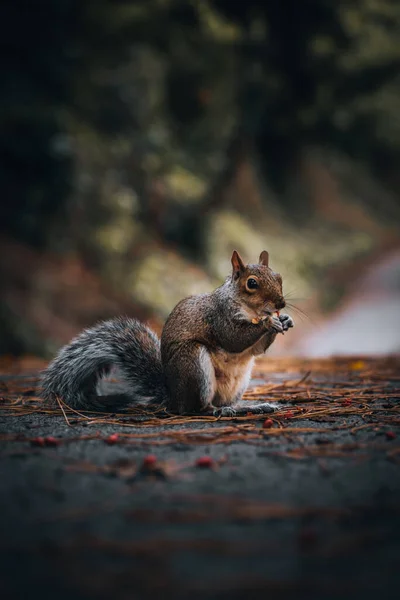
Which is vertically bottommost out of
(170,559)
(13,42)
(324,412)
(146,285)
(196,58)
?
(170,559)

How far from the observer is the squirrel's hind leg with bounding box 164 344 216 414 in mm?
2484

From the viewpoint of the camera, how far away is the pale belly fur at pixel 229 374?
8.50 feet

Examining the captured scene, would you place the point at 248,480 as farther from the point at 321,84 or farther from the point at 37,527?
the point at 321,84

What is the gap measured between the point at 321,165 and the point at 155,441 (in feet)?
46.5

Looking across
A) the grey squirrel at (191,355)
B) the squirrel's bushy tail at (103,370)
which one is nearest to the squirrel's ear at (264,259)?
the grey squirrel at (191,355)

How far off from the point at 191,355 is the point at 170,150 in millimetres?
6472

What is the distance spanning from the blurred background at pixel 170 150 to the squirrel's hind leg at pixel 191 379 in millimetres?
2450

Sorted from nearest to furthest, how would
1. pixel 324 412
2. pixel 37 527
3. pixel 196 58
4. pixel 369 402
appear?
pixel 37 527 → pixel 324 412 → pixel 369 402 → pixel 196 58

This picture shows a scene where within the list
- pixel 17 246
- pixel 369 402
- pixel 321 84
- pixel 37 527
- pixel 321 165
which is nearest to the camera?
pixel 37 527

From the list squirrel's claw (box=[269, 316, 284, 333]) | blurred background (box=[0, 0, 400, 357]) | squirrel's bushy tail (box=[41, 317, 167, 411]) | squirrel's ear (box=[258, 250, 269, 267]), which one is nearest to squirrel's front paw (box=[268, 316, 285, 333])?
squirrel's claw (box=[269, 316, 284, 333])

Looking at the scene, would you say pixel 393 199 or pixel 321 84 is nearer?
pixel 321 84

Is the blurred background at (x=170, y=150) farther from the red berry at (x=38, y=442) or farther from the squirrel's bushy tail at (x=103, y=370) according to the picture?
the red berry at (x=38, y=442)

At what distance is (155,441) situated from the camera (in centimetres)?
200

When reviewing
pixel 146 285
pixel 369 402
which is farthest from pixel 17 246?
pixel 369 402
